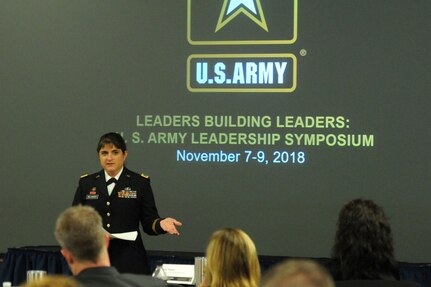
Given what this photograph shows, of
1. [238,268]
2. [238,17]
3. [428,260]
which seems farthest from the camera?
[238,17]

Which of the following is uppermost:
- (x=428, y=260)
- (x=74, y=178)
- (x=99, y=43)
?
(x=99, y=43)

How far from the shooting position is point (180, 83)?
6.21 meters

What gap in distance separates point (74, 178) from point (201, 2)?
5.57ft

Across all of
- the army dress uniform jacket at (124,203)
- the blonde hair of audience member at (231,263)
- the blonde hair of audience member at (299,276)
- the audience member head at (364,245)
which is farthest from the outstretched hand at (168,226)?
the blonde hair of audience member at (299,276)

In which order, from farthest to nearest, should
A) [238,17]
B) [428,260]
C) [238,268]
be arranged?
[238,17] < [428,260] < [238,268]

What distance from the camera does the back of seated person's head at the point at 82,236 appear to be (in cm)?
271

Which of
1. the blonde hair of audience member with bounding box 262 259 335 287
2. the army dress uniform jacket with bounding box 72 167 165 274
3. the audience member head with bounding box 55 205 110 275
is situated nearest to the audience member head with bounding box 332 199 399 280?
the audience member head with bounding box 55 205 110 275

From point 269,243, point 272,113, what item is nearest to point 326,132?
point 272,113

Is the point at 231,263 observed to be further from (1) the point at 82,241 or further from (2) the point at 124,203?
(2) the point at 124,203

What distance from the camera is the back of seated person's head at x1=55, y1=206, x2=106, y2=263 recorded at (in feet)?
8.87

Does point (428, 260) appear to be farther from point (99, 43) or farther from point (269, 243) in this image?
point (99, 43)

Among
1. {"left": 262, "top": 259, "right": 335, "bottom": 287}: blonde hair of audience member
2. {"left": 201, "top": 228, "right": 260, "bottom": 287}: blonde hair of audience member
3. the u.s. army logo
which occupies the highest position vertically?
the u.s. army logo

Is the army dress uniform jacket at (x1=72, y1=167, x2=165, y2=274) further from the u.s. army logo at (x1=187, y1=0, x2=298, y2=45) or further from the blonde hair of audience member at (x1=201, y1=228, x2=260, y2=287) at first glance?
the blonde hair of audience member at (x1=201, y1=228, x2=260, y2=287)

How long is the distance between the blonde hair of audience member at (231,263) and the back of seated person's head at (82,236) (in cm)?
42
